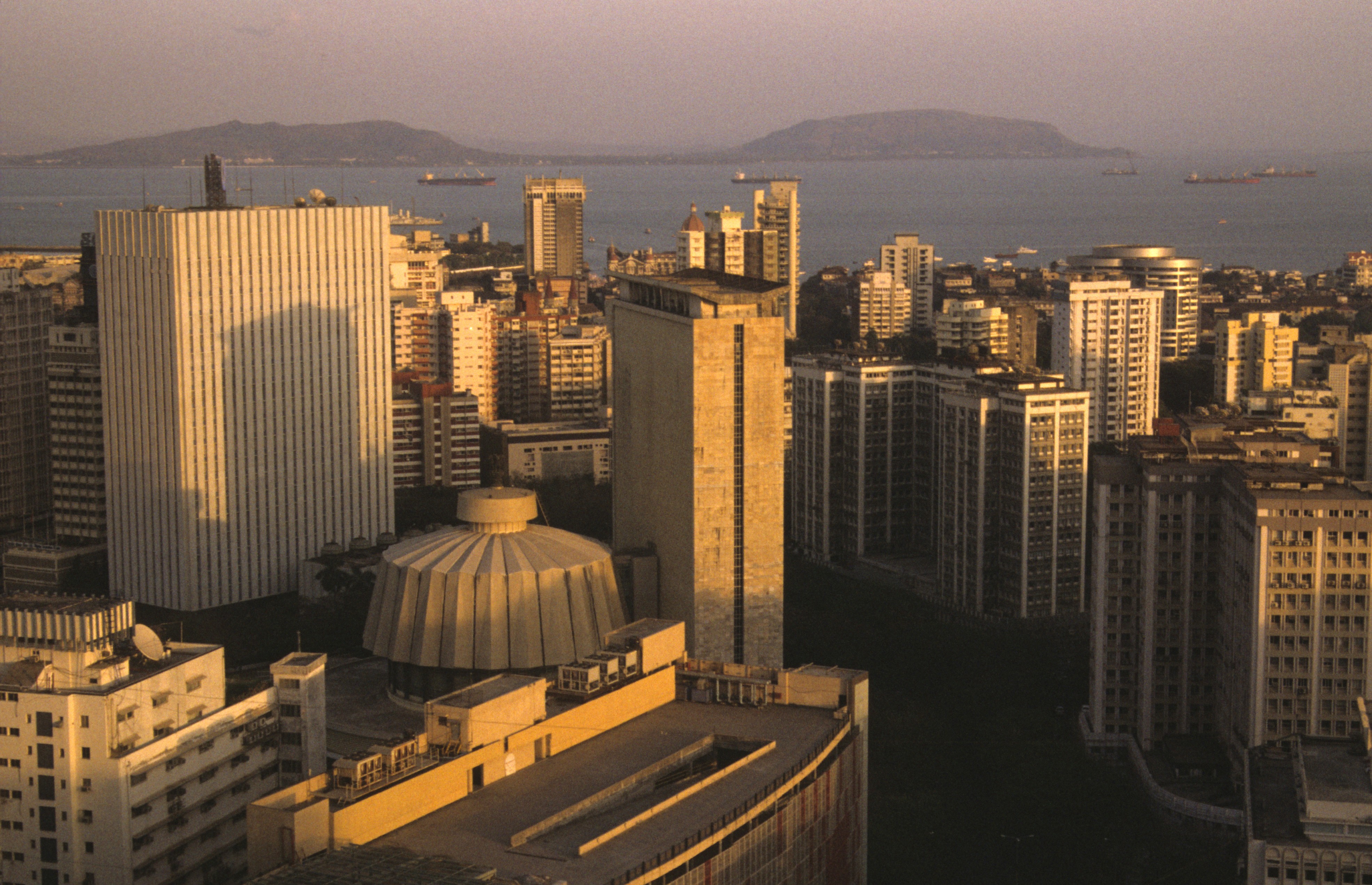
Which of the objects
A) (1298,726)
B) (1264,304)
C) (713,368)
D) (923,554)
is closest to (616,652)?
(713,368)

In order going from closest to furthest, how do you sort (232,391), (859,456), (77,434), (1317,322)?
(232,391), (77,434), (859,456), (1317,322)

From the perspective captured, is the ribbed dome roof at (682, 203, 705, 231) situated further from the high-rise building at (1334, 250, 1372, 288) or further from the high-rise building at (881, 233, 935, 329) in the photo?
the high-rise building at (1334, 250, 1372, 288)

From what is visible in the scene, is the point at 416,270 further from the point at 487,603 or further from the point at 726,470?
the point at 487,603

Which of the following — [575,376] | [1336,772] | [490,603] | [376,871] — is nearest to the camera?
[376,871]

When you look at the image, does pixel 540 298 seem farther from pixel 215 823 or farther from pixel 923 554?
pixel 215 823

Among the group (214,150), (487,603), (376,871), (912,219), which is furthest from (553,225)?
(376,871)

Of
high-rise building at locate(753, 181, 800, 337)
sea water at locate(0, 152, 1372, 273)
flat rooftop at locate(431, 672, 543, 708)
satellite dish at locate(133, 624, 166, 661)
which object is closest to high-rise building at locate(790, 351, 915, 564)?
flat rooftop at locate(431, 672, 543, 708)
